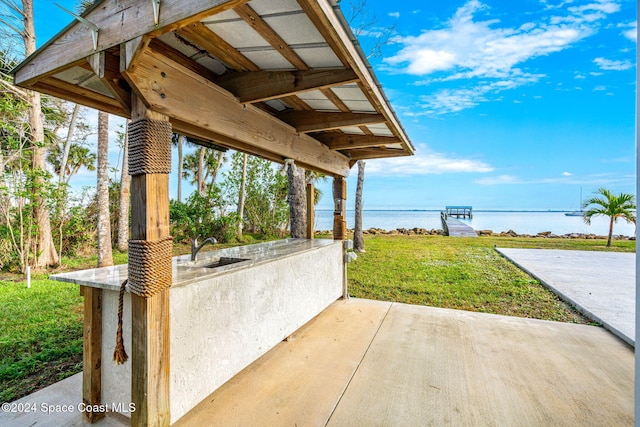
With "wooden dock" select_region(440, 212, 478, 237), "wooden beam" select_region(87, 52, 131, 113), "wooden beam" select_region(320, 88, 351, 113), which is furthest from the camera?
"wooden dock" select_region(440, 212, 478, 237)

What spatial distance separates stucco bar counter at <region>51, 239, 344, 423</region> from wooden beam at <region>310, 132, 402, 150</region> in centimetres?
151

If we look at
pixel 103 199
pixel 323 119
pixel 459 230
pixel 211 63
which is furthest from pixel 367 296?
pixel 459 230

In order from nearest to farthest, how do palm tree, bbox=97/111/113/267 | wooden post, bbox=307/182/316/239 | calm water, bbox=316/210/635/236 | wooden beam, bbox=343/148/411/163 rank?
Answer: wooden beam, bbox=343/148/411/163, wooden post, bbox=307/182/316/239, palm tree, bbox=97/111/113/267, calm water, bbox=316/210/635/236

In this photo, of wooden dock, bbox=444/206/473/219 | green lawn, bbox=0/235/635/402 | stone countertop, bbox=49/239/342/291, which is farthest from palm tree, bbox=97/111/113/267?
wooden dock, bbox=444/206/473/219

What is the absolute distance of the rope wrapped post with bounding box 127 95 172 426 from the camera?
4.75 feet

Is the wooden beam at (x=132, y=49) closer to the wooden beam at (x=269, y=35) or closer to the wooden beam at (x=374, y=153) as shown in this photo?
the wooden beam at (x=269, y=35)

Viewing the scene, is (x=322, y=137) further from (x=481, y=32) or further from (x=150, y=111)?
(x=481, y=32)

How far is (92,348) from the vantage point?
5.49 ft

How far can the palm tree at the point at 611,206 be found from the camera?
28.9 feet

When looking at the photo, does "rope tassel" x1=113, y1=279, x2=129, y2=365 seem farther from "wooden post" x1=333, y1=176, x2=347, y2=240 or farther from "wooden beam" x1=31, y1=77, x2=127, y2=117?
"wooden post" x1=333, y1=176, x2=347, y2=240

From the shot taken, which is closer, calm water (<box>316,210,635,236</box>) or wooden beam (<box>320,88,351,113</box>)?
wooden beam (<box>320,88,351,113</box>)

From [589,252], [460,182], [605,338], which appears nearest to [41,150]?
[605,338]

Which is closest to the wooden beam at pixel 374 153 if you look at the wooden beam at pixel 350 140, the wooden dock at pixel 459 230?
the wooden beam at pixel 350 140

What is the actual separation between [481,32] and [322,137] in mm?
5226
